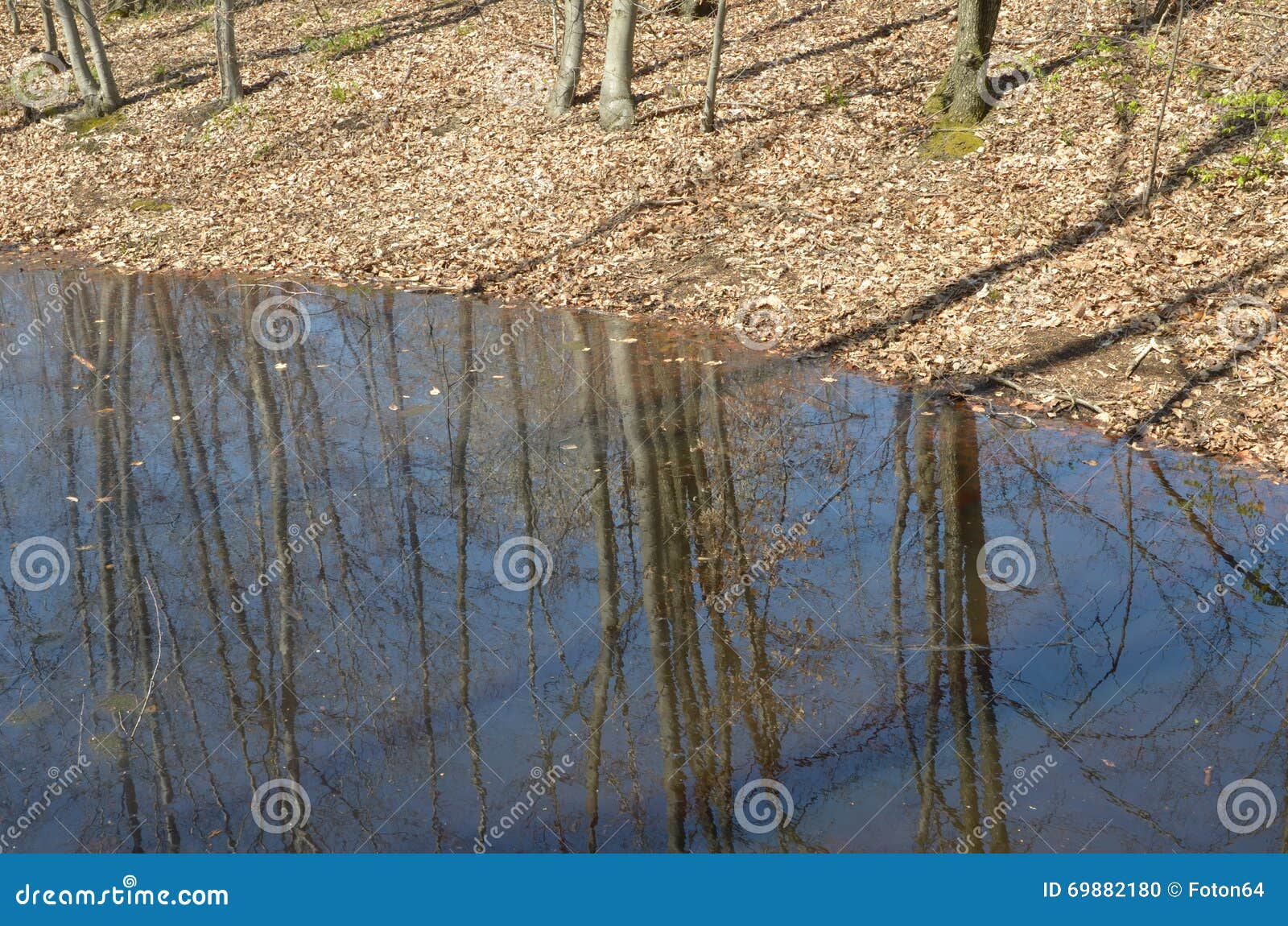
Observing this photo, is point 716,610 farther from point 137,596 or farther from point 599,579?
point 137,596

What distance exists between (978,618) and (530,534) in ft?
8.96

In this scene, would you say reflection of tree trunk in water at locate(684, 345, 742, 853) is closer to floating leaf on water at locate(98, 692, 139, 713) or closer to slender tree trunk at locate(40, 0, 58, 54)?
floating leaf on water at locate(98, 692, 139, 713)

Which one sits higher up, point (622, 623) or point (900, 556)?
point (900, 556)

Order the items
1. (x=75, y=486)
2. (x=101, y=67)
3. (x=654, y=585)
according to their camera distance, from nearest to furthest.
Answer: (x=654, y=585) → (x=75, y=486) → (x=101, y=67)

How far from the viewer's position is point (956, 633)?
5645 millimetres

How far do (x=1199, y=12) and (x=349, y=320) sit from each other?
1160cm

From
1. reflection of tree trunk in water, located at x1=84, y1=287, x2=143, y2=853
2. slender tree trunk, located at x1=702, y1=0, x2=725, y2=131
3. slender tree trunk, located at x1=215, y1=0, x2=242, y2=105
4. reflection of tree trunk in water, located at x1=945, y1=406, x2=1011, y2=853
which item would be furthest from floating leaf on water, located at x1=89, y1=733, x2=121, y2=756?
slender tree trunk, located at x1=215, y1=0, x2=242, y2=105

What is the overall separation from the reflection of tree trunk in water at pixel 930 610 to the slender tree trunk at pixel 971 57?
621 cm

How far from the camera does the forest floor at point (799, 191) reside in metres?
9.12

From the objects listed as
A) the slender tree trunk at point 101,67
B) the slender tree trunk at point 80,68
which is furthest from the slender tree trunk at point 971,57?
the slender tree trunk at point 80,68

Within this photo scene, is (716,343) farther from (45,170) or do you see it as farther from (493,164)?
(45,170)

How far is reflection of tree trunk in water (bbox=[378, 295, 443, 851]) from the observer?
471 cm

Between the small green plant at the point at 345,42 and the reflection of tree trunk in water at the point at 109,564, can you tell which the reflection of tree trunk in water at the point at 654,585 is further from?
the small green plant at the point at 345,42

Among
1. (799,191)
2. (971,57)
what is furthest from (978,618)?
(971,57)
